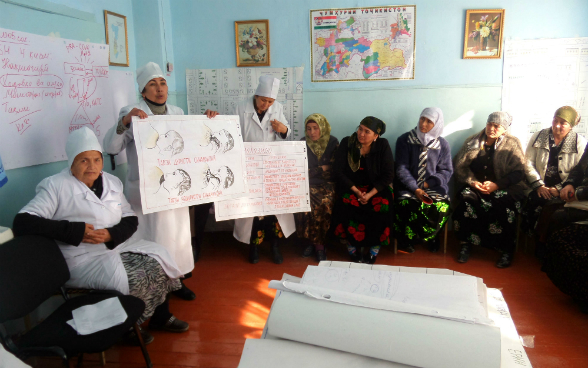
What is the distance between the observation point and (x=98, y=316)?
164 cm

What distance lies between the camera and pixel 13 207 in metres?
2.25

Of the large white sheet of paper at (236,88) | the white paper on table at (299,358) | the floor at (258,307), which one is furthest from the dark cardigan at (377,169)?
the white paper on table at (299,358)

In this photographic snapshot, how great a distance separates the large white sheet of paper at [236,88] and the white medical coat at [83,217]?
197cm

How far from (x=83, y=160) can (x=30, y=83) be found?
71 centimetres

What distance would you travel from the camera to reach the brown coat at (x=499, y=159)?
3.29 meters

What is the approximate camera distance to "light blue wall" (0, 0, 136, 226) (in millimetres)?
2188

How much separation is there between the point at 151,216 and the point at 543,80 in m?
3.63

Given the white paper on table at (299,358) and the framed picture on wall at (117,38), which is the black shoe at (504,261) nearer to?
the white paper on table at (299,358)

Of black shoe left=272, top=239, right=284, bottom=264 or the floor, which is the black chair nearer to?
the floor

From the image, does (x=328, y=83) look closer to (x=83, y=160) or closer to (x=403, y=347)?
(x=83, y=160)

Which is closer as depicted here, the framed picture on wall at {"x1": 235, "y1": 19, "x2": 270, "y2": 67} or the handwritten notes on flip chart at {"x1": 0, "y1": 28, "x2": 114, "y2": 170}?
the handwritten notes on flip chart at {"x1": 0, "y1": 28, "x2": 114, "y2": 170}

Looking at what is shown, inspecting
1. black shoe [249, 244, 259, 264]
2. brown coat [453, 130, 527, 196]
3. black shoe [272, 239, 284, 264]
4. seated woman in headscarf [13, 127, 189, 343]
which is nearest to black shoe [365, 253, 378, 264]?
black shoe [272, 239, 284, 264]

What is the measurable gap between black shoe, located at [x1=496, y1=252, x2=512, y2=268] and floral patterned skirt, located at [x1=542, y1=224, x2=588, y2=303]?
0.53 meters

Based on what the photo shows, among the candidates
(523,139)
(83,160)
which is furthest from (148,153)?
(523,139)
